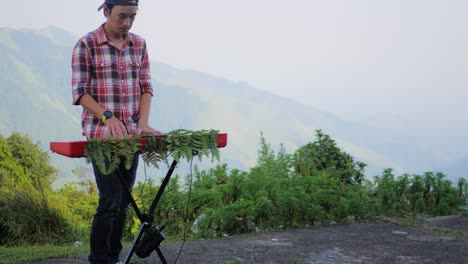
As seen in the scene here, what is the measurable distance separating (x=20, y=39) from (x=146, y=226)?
19353 centimetres

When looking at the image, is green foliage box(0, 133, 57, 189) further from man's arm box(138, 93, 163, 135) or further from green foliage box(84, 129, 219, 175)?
green foliage box(84, 129, 219, 175)

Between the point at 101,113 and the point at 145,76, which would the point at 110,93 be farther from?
the point at 145,76

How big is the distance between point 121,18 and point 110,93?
0.55m

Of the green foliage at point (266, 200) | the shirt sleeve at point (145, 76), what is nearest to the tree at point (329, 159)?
the green foliage at point (266, 200)

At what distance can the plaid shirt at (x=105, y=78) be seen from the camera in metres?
4.30

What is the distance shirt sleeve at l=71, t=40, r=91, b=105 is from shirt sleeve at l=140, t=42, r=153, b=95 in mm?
513

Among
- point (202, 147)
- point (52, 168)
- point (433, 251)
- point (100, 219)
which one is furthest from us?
point (52, 168)

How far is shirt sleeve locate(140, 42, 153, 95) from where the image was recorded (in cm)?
471

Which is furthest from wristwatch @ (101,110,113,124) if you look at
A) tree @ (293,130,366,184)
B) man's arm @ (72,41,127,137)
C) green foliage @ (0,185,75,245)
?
tree @ (293,130,366,184)

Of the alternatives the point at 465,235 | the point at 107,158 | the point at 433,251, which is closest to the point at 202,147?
the point at 107,158

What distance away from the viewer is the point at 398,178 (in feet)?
27.4

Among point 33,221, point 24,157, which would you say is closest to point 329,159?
point 33,221

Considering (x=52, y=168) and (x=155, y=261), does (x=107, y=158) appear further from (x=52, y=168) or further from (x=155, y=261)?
(x=52, y=168)

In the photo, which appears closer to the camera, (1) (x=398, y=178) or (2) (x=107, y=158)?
(2) (x=107, y=158)
